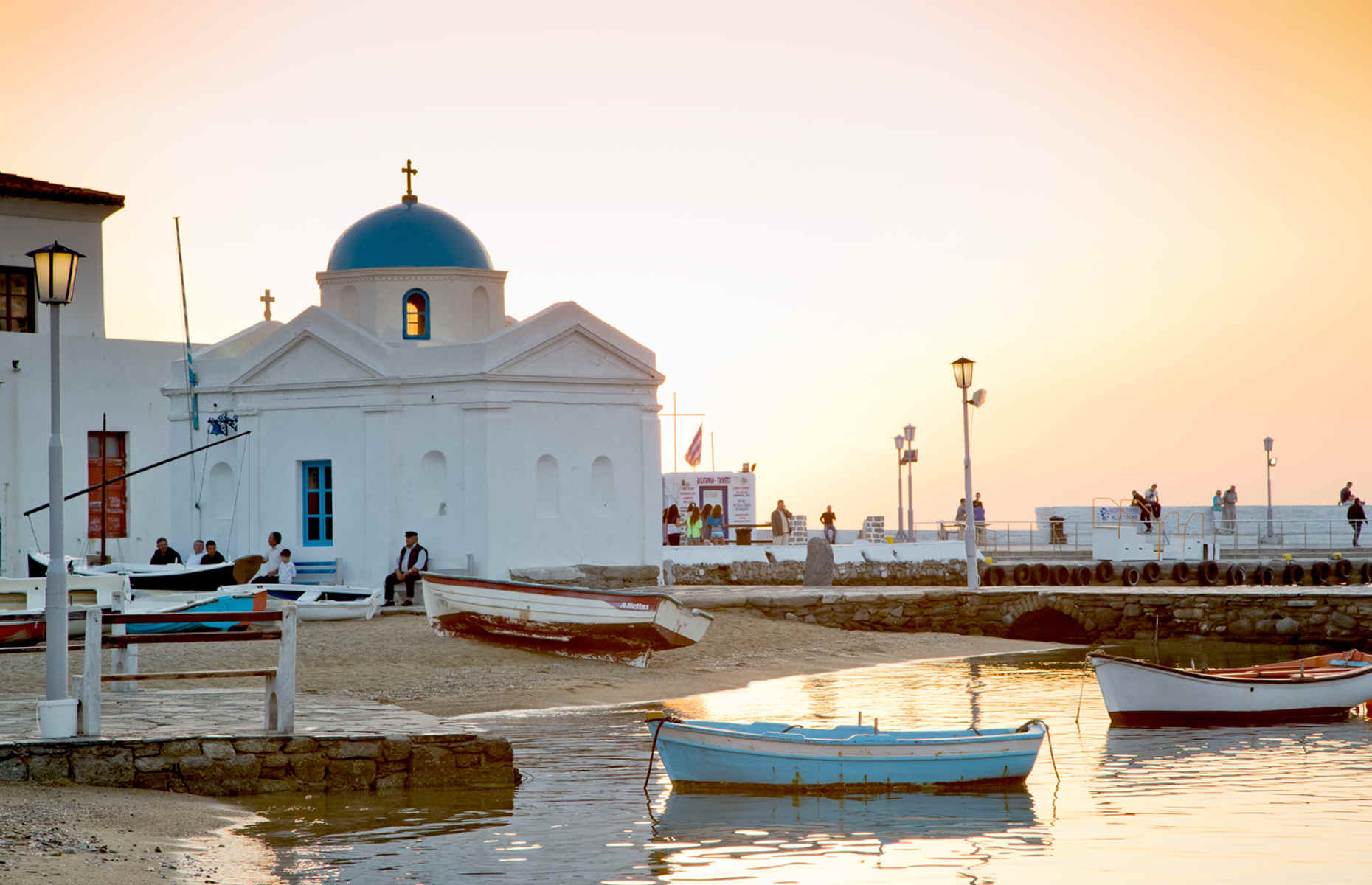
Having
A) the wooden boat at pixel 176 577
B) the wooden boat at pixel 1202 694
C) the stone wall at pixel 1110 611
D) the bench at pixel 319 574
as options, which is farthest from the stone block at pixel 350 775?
the stone wall at pixel 1110 611

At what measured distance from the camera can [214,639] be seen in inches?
460

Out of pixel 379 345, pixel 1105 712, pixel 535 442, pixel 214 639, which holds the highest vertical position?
pixel 379 345

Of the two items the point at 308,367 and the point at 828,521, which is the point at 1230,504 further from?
the point at 308,367

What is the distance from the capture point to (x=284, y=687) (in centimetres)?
1241

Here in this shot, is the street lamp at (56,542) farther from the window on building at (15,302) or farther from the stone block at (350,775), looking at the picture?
the window on building at (15,302)

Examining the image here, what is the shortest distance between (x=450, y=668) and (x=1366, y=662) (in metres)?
12.0

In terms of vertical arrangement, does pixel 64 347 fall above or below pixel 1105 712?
above

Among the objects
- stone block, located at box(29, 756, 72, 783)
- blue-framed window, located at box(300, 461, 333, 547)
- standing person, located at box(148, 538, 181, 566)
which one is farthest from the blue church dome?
stone block, located at box(29, 756, 72, 783)

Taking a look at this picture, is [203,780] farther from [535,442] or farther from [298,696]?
[535,442]

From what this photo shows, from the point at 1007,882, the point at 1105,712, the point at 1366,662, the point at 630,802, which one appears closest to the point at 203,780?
the point at 630,802

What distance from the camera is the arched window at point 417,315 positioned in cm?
2870

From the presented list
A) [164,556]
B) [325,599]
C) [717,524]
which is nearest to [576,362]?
[325,599]

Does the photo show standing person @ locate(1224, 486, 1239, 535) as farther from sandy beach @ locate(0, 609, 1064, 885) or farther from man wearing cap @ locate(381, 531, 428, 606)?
man wearing cap @ locate(381, 531, 428, 606)

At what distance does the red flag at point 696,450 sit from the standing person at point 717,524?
500cm
